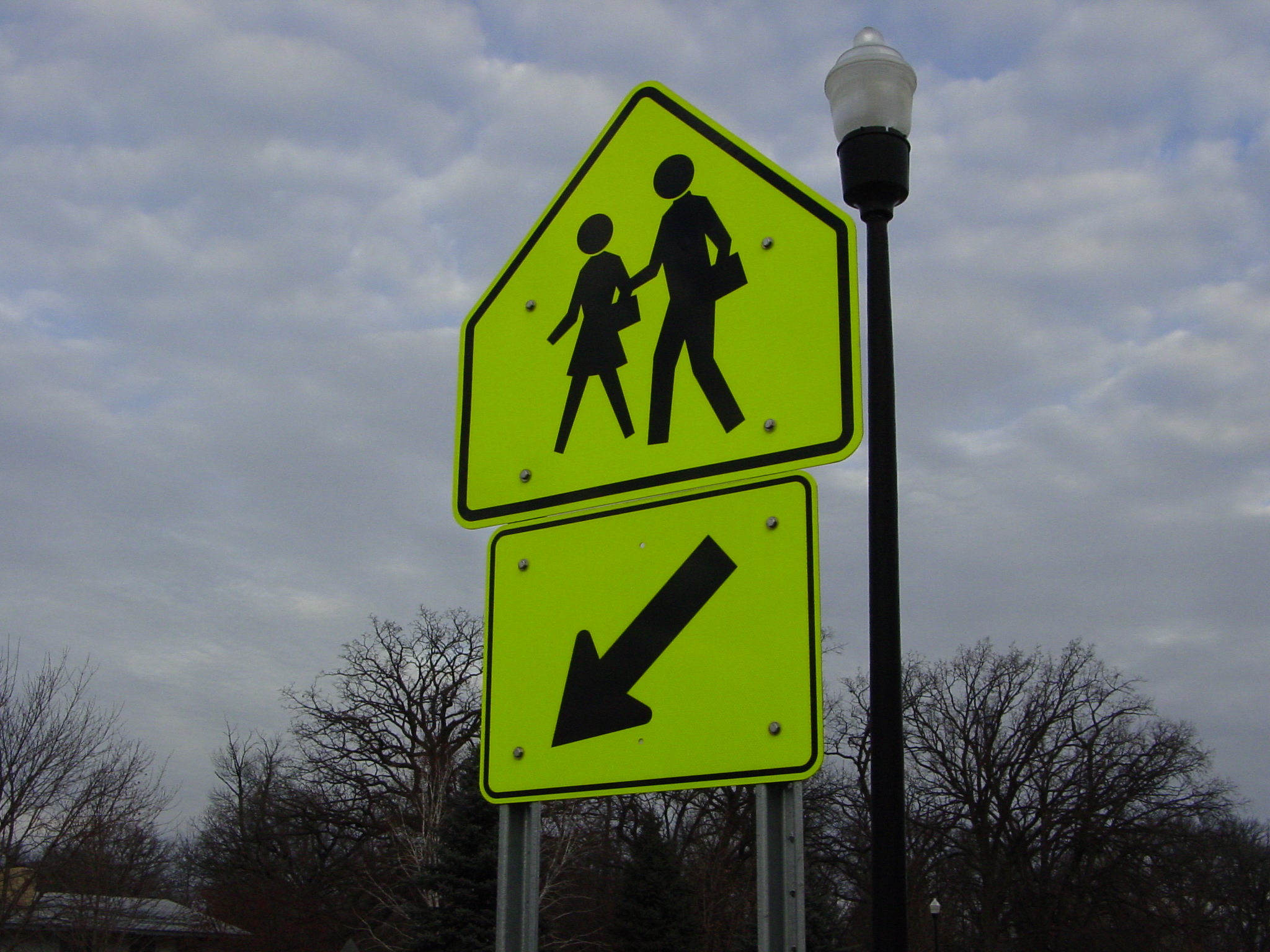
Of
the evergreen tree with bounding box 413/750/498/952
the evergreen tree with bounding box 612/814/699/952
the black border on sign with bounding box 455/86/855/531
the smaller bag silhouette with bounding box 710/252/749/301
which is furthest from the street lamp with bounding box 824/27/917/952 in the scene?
the evergreen tree with bounding box 612/814/699/952

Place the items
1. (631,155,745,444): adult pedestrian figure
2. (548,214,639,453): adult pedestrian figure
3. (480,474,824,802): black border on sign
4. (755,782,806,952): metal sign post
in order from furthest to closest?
(548,214,639,453): adult pedestrian figure
(631,155,745,444): adult pedestrian figure
(480,474,824,802): black border on sign
(755,782,806,952): metal sign post

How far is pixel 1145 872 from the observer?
4228cm

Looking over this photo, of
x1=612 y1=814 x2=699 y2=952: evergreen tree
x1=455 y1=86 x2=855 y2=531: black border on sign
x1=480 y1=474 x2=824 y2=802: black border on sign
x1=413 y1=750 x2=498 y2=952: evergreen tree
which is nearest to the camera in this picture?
x1=480 y1=474 x2=824 y2=802: black border on sign

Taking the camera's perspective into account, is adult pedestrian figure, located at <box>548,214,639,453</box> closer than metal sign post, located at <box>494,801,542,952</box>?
No

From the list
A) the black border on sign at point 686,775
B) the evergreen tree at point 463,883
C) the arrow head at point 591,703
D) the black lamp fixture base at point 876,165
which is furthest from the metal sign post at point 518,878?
the evergreen tree at point 463,883

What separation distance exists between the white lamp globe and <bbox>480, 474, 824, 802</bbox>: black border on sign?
1362 millimetres

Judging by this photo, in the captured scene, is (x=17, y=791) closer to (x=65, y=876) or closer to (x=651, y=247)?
(x=65, y=876)

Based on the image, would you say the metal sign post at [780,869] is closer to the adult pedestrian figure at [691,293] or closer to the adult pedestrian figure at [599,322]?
the adult pedestrian figure at [691,293]

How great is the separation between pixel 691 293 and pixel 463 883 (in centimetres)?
2398

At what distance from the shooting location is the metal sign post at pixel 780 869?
1.68 metres

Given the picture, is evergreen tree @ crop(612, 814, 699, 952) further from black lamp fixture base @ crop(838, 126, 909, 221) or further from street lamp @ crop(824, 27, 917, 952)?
black lamp fixture base @ crop(838, 126, 909, 221)

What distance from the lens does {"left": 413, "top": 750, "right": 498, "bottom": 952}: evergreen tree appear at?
23875 mm

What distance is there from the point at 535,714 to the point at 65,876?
27.9 meters

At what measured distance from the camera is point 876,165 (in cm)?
294
